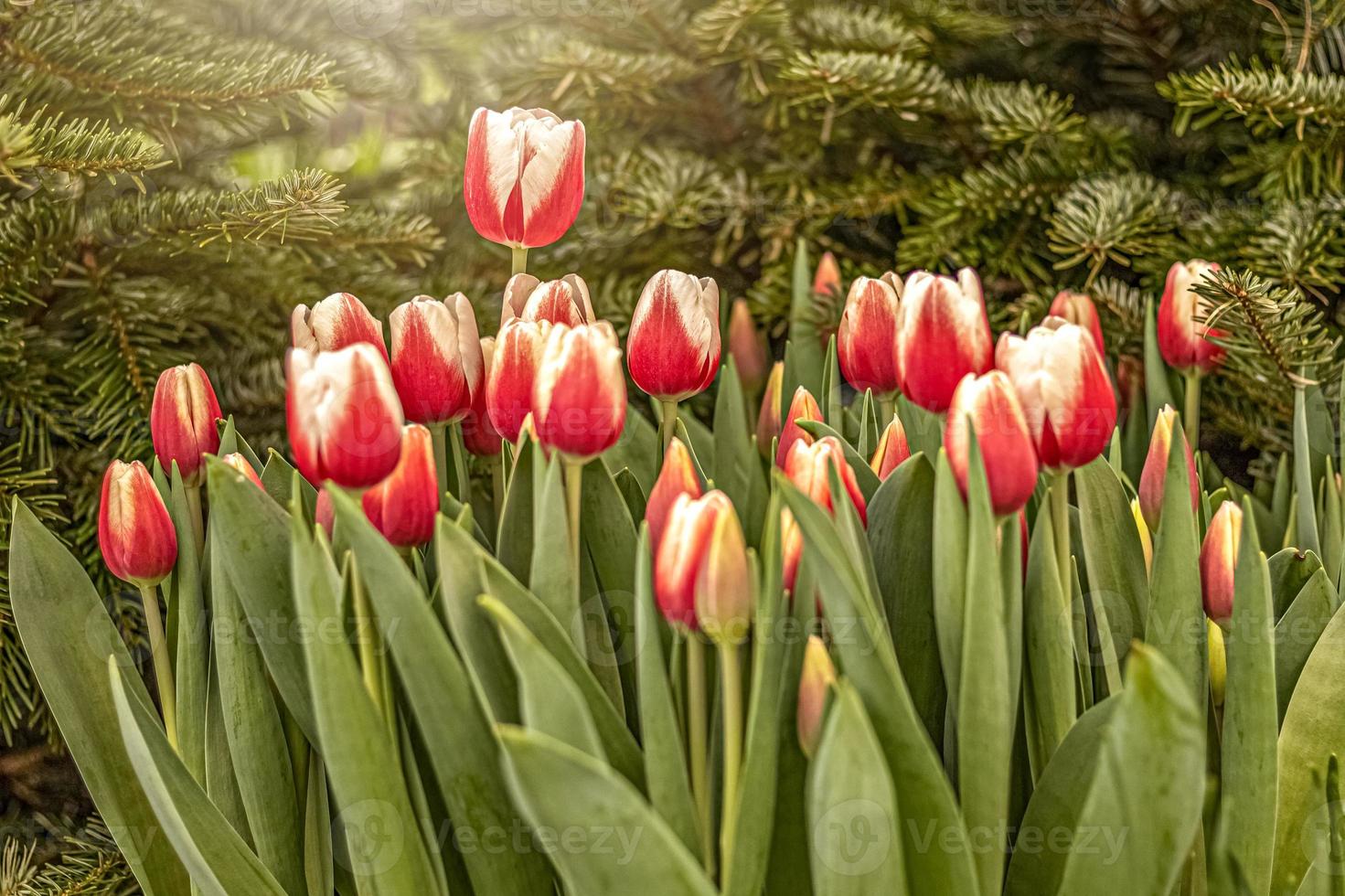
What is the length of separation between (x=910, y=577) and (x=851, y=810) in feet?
0.41

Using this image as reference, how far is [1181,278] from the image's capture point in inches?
26.9

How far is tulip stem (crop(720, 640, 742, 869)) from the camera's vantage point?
0.41 metres

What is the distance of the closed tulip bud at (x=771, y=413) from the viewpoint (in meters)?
0.72

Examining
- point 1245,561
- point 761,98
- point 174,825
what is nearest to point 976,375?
point 1245,561

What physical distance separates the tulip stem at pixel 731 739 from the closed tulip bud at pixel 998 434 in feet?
0.38

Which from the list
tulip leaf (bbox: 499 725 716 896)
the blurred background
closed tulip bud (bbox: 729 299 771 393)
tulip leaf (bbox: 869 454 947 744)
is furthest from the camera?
closed tulip bud (bbox: 729 299 771 393)

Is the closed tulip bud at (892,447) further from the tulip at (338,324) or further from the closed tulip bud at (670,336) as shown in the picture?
the tulip at (338,324)

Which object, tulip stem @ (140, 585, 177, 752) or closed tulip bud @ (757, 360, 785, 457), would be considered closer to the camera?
tulip stem @ (140, 585, 177, 752)

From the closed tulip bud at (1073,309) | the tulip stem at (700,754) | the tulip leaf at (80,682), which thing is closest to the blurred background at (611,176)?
the closed tulip bud at (1073,309)

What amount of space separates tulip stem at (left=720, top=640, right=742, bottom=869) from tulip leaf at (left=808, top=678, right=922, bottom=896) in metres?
0.03

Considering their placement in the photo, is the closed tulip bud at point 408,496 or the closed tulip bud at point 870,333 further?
the closed tulip bud at point 870,333

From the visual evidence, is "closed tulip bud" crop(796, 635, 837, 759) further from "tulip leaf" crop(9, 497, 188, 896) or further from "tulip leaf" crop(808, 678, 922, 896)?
"tulip leaf" crop(9, 497, 188, 896)

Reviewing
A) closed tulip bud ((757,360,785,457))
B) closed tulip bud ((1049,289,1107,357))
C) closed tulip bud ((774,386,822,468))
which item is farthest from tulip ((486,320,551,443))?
closed tulip bud ((1049,289,1107,357))

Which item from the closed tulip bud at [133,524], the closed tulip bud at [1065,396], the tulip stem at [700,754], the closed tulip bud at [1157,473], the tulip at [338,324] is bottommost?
the tulip stem at [700,754]
